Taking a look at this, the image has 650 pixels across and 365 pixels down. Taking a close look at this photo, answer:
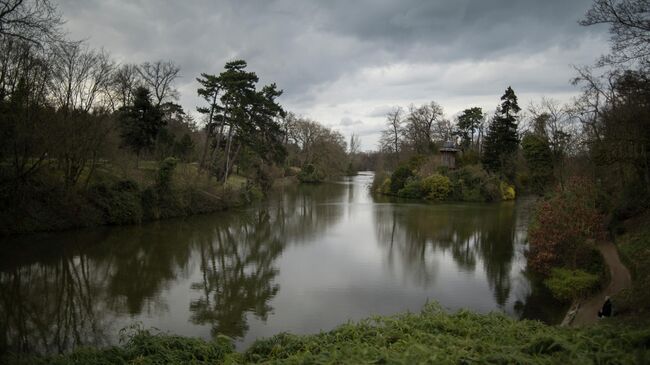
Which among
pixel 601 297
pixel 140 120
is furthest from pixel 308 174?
pixel 601 297

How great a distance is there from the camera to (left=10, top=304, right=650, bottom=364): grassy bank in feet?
14.5

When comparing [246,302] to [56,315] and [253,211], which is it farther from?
[253,211]

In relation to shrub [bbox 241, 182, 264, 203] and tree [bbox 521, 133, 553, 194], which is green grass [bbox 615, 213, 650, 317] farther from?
shrub [bbox 241, 182, 264, 203]

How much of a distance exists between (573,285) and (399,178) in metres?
31.5

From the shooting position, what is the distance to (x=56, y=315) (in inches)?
383

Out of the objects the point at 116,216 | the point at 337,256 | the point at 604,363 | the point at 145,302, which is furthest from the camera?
the point at 116,216

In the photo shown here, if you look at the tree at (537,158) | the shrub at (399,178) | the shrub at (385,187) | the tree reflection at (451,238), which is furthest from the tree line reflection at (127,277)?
the shrub at (385,187)

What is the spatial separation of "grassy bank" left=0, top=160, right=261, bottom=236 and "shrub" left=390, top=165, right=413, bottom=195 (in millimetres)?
18452

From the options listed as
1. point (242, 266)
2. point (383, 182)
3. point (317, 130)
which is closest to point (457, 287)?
point (242, 266)

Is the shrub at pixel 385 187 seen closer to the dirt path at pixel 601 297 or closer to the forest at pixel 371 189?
the forest at pixel 371 189

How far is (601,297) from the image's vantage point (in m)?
10.5

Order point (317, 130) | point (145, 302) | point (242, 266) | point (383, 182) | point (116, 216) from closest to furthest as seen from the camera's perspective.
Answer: point (145, 302) < point (242, 266) < point (116, 216) < point (383, 182) < point (317, 130)

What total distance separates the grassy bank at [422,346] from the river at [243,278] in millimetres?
2026

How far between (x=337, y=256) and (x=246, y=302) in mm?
5935
